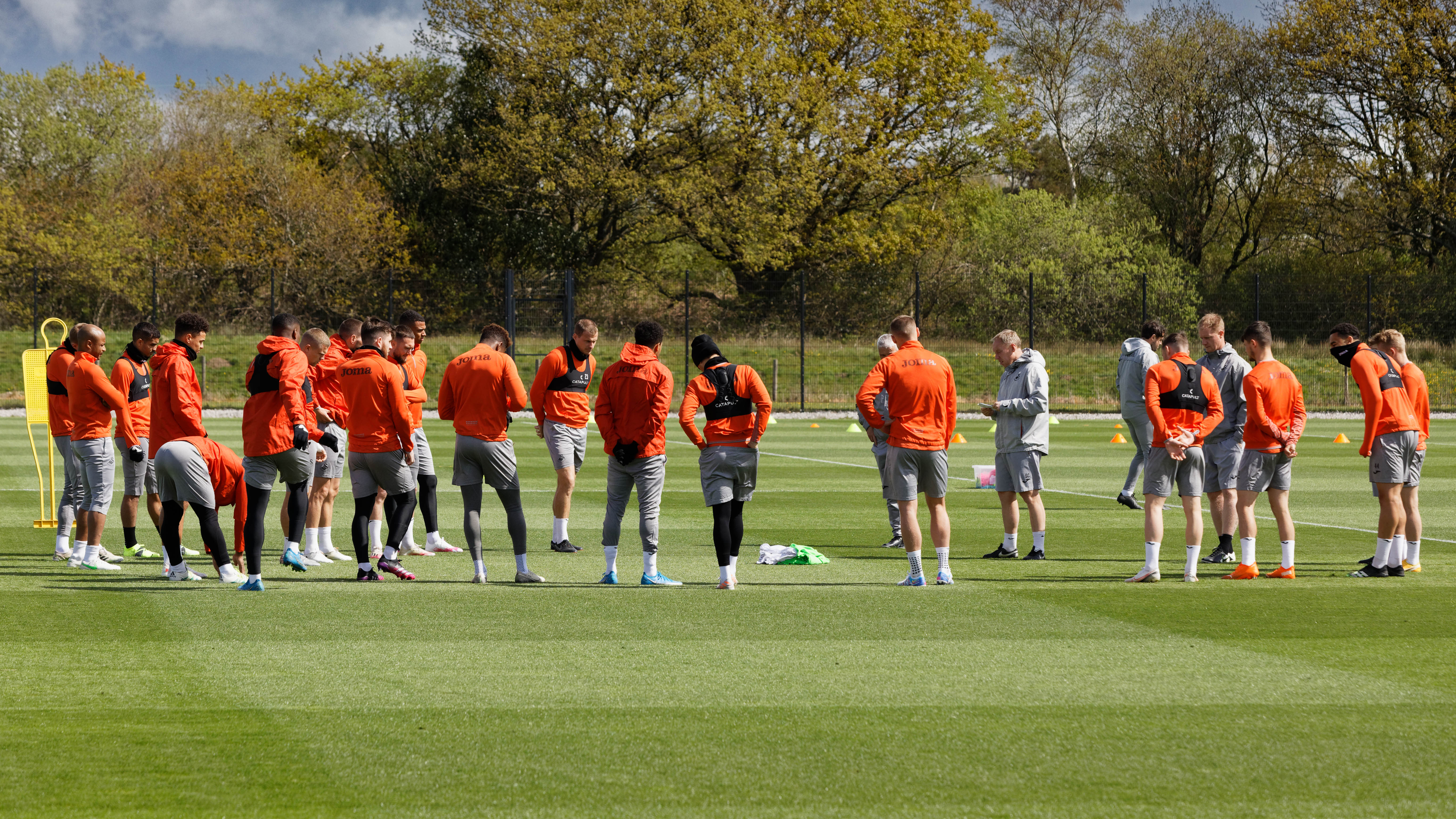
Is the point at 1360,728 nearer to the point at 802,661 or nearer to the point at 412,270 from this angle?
the point at 802,661

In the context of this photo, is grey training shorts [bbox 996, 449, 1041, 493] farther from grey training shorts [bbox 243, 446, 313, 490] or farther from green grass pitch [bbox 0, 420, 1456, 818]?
grey training shorts [bbox 243, 446, 313, 490]

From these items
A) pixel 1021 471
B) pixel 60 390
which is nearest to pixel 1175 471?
pixel 1021 471

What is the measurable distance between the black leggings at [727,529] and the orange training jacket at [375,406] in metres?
2.27

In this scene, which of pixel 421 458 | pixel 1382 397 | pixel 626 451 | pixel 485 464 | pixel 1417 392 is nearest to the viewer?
pixel 626 451

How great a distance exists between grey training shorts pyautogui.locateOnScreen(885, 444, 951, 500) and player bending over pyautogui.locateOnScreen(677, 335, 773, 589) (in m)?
0.97

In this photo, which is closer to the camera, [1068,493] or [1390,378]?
[1390,378]

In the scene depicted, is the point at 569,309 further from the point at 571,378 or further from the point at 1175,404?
the point at 1175,404

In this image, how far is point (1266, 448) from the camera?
9.29m

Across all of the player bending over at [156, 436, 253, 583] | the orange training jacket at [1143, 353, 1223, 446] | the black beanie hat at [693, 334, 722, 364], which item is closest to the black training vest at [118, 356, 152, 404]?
the player bending over at [156, 436, 253, 583]

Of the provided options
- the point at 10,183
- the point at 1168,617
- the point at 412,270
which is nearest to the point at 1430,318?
the point at 412,270

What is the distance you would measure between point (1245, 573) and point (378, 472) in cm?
627

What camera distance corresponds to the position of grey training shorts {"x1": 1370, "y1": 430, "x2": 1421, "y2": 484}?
930cm

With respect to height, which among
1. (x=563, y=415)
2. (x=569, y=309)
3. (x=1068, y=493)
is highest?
(x=569, y=309)

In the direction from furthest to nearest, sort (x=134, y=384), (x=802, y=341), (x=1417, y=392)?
(x=802, y=341)
(x=134, y=384)
(x=1417, y=392)
